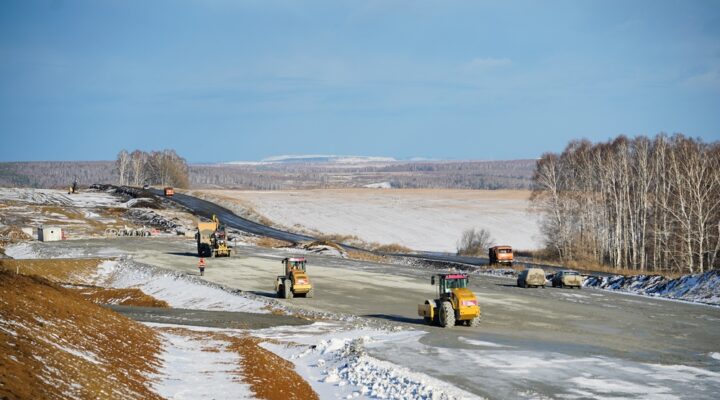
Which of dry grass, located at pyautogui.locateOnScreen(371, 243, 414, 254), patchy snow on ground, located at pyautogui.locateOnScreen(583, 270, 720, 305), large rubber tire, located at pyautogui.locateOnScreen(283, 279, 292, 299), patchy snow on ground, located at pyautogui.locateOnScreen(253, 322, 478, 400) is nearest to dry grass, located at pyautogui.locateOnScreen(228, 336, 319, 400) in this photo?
patchy snow on ground, located at pyautogui.locateOnScreen(253, 322, 478, 400)

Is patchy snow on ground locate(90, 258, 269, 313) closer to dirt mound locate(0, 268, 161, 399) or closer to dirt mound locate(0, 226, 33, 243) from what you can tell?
dirt mound locate(0, 268, 161, 399)

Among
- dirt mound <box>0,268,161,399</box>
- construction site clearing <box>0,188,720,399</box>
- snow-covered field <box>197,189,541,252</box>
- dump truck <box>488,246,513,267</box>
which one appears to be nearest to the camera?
dirt mound <box>0,268,161,399</box>

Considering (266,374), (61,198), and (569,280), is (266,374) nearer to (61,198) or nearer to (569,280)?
(569,280)

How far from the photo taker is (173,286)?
50.6m

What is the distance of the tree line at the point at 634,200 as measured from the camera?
67.1 m

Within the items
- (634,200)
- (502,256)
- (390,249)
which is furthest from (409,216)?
(502,256)

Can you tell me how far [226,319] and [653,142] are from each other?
6354 cm

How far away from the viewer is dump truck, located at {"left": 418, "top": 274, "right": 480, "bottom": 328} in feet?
109

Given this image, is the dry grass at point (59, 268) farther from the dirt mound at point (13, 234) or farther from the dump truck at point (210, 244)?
the dirt mound at point (13, 234)

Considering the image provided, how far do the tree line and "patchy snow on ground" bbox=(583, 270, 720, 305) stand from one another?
11377 mm

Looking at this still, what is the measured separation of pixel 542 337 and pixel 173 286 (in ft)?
92.8

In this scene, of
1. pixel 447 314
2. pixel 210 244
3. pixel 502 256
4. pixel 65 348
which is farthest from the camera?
pixel 210 244

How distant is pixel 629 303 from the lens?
44.2 m

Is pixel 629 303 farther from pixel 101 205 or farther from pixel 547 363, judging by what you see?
pixel 101 205
